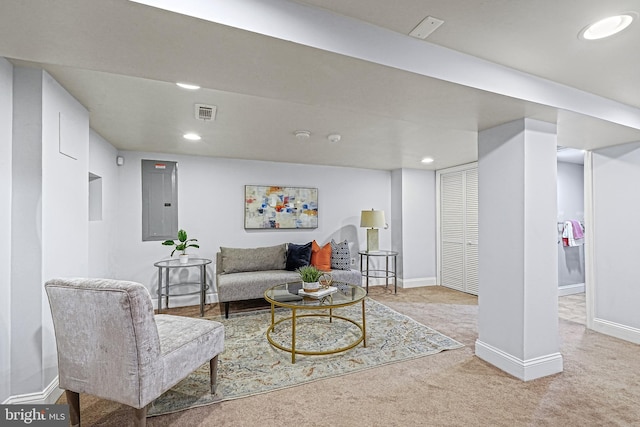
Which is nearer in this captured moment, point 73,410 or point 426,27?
point 426,27

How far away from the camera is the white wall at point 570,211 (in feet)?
15.7

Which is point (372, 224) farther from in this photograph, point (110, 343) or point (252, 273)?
point (110, 343)

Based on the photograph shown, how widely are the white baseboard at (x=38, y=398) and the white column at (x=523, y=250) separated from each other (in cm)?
314

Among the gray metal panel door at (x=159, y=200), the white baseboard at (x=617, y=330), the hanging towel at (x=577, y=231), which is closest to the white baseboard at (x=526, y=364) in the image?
the white baseboard at (x=617, y=330)

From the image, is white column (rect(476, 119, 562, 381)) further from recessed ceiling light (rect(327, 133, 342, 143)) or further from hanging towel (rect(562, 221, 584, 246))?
hanging towel (rect(562, 221, 584, 246))

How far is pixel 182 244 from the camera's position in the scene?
3928 mm

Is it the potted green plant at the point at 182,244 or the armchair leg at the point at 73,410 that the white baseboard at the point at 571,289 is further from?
the armchair leg at the point at 73,410

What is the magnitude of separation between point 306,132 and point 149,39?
6.26 ft

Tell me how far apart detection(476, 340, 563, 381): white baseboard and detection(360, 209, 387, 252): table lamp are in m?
2.54

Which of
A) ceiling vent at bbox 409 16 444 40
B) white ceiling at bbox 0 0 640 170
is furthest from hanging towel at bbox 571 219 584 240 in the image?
ceiling vent at bbox 409 16 444 40

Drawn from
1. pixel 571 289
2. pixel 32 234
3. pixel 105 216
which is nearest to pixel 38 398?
pixel 32 234

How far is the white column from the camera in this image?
2.23m

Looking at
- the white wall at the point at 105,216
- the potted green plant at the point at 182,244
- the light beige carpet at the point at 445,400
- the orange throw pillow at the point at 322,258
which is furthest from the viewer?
the orange throw pillow at the point at 322,258

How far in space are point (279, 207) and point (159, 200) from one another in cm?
167
